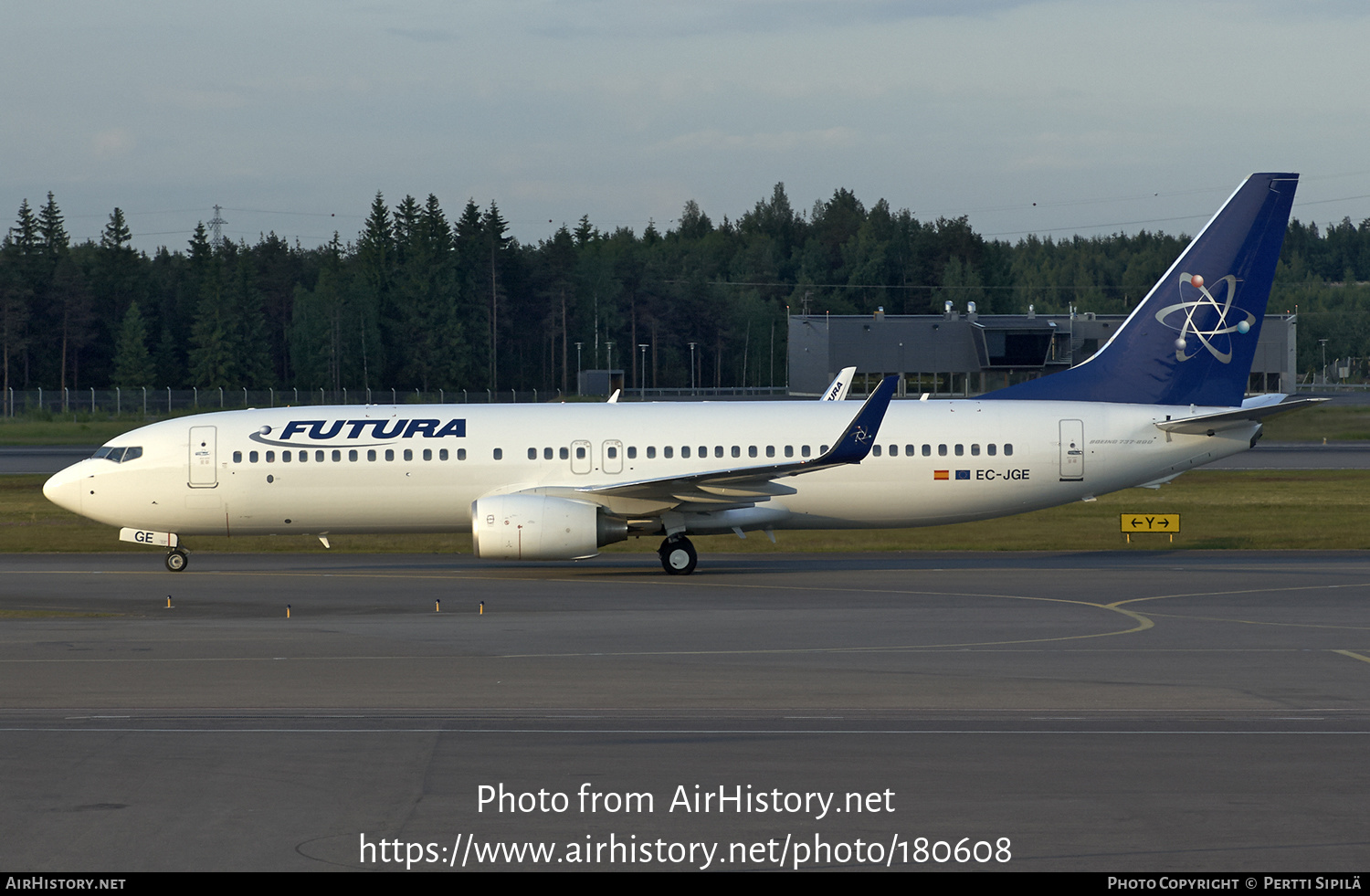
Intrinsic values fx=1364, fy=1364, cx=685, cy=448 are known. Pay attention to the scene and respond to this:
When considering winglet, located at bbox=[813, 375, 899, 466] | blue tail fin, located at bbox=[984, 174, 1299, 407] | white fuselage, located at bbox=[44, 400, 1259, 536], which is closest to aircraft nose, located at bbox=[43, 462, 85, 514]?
white fuselage, located at bbox=[44, 400, 1259, 536]


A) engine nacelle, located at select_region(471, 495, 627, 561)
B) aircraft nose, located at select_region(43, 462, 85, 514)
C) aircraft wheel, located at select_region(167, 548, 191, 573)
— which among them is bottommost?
aircraft wheel, located at select_region(167, 548, 191, 573)

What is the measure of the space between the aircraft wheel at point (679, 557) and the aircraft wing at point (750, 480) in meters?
0.83

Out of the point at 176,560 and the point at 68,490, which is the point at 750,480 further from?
the point at 68,490

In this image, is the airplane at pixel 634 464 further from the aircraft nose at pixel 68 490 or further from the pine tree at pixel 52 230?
the pine tree at pixel 52 230

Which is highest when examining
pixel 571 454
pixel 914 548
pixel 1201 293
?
pixel 1201 293

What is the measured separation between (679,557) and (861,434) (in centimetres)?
467

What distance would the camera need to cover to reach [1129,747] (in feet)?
42.9

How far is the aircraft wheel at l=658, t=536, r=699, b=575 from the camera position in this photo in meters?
28.8

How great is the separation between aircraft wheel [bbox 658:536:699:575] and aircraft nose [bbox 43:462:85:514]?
12998mm

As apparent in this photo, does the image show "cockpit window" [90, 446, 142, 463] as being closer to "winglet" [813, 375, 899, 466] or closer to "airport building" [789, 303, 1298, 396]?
"winglet" [813, 375, 899, 466]

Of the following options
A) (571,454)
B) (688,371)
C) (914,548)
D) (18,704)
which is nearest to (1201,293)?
(914,548)

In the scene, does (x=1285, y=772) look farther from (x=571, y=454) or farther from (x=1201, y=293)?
(x=1201, y=293)
